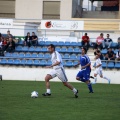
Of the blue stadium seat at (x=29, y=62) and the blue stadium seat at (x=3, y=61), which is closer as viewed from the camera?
the blue stadium seat at (x=29, y=62)

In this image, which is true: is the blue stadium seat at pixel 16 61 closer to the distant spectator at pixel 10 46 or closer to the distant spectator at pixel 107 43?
the distant spectator at pixel 10 46

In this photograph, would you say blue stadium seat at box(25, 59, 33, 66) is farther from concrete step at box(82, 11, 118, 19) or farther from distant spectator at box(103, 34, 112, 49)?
concrete step at box(82, 11, 118, 19)

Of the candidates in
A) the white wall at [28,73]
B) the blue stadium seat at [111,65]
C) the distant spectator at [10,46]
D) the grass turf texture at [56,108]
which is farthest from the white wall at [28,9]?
the grass turf texture at [56,108]

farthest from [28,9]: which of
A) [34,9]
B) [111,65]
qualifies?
[111,65]

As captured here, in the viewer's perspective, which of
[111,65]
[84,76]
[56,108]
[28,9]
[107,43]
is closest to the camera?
[56,108]

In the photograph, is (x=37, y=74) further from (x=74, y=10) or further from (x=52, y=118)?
(x=52, y=118)

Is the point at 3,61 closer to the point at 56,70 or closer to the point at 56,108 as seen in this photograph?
the point at 56,70

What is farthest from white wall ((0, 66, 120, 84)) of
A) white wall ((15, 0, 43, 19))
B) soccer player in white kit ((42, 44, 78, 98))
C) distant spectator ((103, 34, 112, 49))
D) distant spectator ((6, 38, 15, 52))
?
soccer player in white kit ((42, 44, 78, 98))

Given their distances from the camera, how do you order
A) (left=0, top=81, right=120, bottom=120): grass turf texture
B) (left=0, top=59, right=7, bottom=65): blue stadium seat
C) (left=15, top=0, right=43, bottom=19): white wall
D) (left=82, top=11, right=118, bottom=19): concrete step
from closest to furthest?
(left=0, top=81, right=120, bottom=120): grass turf texture, (left=0, top=59, right=7, bottom=65): blue stadium seat, (left=15, top=0, right=43, bottom=19): white wall, (left=82, top=11, right=118, bottom=19): concrete step

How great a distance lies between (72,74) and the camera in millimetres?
36469

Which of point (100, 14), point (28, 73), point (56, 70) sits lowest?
point (28, 73)

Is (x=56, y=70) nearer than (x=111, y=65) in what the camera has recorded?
Yes

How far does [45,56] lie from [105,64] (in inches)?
167

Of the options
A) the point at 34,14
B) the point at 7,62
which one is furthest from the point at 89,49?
the point at 34,14
